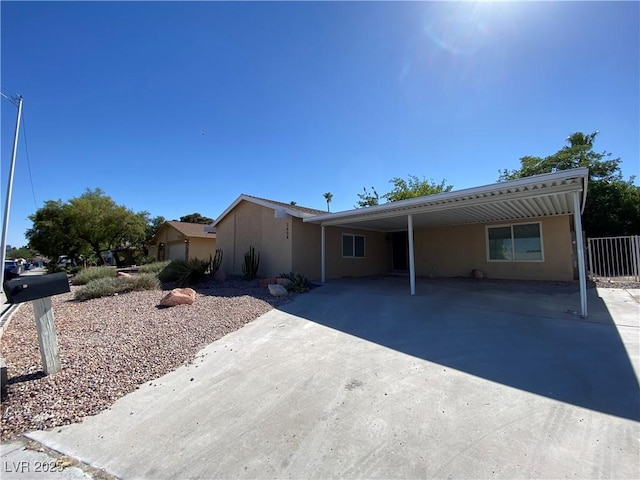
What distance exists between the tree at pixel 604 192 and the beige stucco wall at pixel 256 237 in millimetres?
17040

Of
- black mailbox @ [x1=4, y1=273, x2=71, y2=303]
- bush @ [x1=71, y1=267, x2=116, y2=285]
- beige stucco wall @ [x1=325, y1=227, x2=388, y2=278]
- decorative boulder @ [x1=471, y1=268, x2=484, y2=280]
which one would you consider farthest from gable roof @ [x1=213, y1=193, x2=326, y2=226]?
black mailbox @ [x1=4, y1=273, x2=71, y2=303]

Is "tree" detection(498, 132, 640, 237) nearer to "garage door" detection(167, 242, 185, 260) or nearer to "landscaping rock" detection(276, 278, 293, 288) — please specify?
"landscaping rock" detection(276, 278, 293, 288)

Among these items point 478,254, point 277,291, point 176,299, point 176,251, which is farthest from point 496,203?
point 176,251

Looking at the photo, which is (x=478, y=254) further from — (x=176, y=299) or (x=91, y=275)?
(x=91, y=275)

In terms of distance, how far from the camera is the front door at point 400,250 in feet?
49.6

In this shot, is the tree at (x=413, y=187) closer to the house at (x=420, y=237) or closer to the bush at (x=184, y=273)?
the house at (x=420, y=237)

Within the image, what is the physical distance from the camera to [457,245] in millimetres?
12531

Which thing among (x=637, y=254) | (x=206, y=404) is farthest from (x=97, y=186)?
→ (x=637, y=254)

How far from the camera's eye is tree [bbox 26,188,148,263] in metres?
20.7

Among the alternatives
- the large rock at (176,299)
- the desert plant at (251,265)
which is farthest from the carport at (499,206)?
the large rock at (176,299)

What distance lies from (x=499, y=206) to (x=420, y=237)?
17.3ft

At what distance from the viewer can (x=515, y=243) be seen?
1121 centimetres

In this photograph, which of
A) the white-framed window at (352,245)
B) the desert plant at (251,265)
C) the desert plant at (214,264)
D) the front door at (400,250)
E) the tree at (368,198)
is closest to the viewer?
the desert plant at (251,265)

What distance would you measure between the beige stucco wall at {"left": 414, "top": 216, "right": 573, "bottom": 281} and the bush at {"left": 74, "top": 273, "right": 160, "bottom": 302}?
36.4ft
